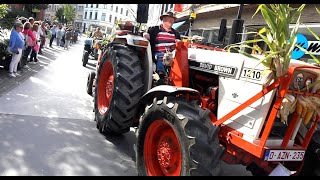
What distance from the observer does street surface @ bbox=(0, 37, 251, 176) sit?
401 cm

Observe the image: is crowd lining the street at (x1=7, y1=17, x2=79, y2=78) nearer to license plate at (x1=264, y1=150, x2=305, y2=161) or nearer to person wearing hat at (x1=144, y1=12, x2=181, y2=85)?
person wearing hat at (x1=144, y1=12, x2=181, y2=85)

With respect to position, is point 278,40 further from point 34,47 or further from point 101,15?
point 101,15

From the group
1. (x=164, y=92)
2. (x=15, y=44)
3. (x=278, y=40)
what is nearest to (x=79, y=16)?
(x=15, y=44)

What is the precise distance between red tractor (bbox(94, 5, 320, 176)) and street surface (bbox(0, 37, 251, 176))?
25.0 inches

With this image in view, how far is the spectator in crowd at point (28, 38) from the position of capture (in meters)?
11.4

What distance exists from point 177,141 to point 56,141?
212 cm

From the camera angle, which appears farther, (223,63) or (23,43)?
(23,43)

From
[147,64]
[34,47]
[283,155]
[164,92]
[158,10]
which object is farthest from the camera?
[158,10]

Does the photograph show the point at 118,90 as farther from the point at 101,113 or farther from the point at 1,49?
the point at 1,49

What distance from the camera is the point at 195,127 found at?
10.5 ft

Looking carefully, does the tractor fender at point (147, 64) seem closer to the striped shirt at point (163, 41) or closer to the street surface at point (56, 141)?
the striped shirt at point (163, 41)

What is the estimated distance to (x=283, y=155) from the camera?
332 centimetres

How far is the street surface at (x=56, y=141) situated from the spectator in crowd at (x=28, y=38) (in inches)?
166

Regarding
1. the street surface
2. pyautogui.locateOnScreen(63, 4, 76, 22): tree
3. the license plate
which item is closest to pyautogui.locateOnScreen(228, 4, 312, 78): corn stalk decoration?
the license plate
